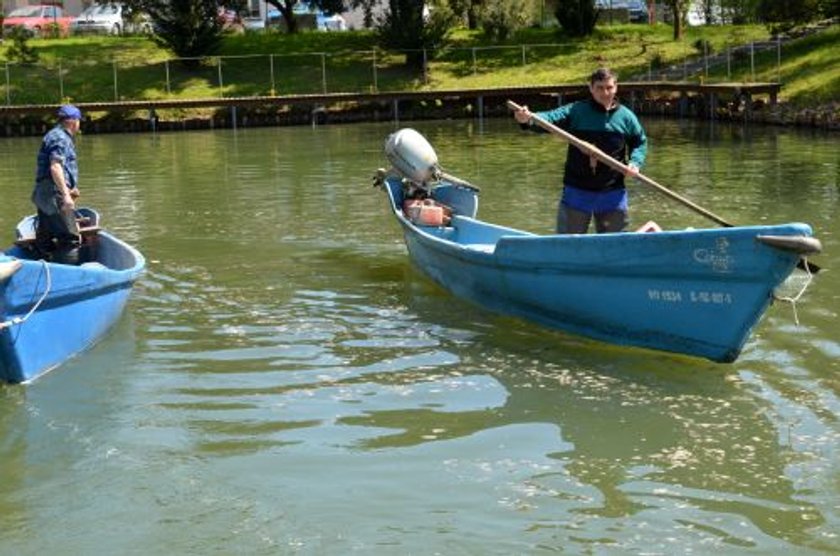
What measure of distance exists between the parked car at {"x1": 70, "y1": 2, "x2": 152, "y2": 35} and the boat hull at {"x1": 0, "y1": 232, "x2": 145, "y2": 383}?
44.0 metres

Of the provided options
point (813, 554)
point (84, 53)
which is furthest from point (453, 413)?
point (84, 53)

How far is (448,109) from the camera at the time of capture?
135 feet

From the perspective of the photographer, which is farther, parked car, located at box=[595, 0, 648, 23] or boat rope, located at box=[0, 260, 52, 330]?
parked car, located at box=[595, 0, 648, 23]

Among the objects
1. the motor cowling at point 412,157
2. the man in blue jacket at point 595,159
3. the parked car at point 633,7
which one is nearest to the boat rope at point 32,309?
the man in blue jacket at point 595,159

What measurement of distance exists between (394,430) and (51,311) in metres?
2.91

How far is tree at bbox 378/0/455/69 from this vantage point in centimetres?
A: 4522

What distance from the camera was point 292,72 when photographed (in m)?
45.3

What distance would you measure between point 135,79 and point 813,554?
41.4 meters

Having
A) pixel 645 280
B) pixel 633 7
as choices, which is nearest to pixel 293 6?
pixel 633 7

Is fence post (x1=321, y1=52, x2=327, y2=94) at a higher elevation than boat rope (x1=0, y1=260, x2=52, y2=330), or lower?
higher

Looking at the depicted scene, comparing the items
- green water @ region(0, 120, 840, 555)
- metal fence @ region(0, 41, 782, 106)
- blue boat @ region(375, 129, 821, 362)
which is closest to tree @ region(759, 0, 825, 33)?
metal fence @ region(0, 41, 782, 106)

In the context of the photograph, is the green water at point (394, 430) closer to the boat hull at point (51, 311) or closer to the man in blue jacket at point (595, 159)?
the boat hull at point (51, 311)

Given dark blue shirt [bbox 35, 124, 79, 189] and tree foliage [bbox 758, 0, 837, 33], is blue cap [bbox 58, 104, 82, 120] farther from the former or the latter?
tree foliage [bbox 758, 0, 837, 33]

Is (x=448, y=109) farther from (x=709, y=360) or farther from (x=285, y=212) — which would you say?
(x=709, y=360)
